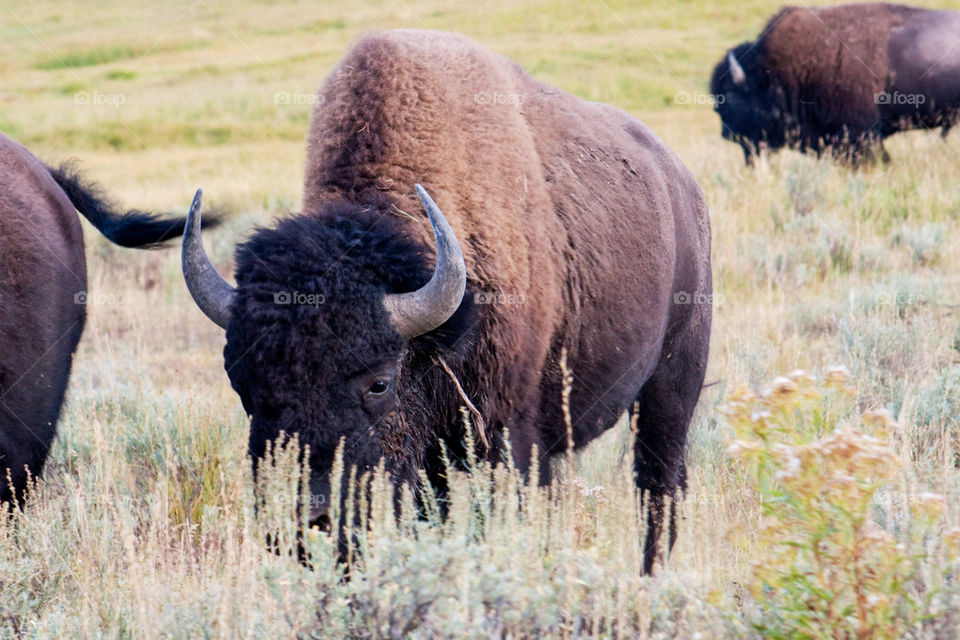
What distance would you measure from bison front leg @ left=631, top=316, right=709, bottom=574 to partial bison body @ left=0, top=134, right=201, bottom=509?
2998 millimetres

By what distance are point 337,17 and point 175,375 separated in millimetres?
52360

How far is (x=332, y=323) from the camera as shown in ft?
10.7

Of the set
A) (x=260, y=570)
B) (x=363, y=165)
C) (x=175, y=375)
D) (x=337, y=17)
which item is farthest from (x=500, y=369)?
(x=337, y=17)


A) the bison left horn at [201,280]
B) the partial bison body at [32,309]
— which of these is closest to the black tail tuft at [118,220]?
the partial bison body at [32,309]

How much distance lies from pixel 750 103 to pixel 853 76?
5.61 feet

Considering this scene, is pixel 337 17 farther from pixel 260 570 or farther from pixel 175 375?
pixel 260 570

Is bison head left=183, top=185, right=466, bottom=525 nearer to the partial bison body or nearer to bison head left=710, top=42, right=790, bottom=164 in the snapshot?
the partial bison body

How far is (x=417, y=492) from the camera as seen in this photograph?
3.73m

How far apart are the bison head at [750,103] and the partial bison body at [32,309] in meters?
11.7

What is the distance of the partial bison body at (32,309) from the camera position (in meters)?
4.37

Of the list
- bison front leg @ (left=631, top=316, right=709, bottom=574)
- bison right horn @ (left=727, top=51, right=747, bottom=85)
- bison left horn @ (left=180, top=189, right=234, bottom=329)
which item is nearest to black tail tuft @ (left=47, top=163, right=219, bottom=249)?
bison left horn @ (left=180, top=189, right=234, bottom=329)

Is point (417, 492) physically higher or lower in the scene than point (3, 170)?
lower

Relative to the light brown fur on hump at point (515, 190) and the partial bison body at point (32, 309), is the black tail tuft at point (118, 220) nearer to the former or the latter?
the partial bison body at point (32, 309)

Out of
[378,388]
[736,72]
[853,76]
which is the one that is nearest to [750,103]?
[736,72]
